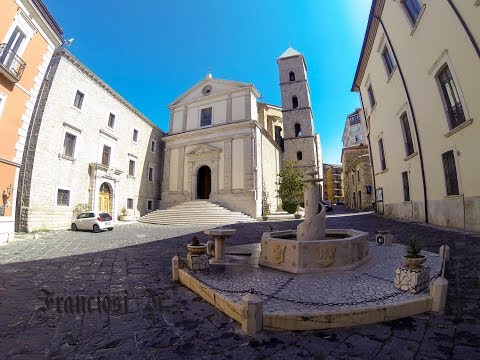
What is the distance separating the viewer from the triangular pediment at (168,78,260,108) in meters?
23.9

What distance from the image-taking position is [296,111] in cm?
3428

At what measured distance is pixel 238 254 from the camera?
7.25 meters

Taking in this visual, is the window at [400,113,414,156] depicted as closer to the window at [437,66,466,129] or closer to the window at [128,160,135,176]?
the window at [437,66,466,129]

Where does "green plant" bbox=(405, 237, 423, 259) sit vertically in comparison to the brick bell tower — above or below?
below

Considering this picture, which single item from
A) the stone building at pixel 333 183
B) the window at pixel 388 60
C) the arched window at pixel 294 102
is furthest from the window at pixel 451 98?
the stone building at pixel 333 183

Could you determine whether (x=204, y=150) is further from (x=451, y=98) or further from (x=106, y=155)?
(x=451, y=98)

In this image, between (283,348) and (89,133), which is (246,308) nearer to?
(283,348)

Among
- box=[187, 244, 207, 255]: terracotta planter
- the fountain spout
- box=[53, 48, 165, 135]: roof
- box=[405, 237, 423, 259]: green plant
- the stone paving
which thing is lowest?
the stone paving

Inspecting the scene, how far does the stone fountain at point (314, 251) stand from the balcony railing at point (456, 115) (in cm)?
633

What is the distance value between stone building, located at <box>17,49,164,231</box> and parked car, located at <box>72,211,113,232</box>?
103 centimetres

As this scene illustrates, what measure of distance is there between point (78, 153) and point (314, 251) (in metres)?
17.4

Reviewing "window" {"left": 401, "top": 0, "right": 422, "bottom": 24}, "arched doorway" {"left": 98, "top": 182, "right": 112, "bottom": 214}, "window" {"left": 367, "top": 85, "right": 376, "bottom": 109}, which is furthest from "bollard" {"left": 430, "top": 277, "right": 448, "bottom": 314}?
"arched doorway" {"left": 98, "top": 182, "right": 112, "bottom": 214}

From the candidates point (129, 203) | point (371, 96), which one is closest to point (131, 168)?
point (129, 203)

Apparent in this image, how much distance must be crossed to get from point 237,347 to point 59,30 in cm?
1528
